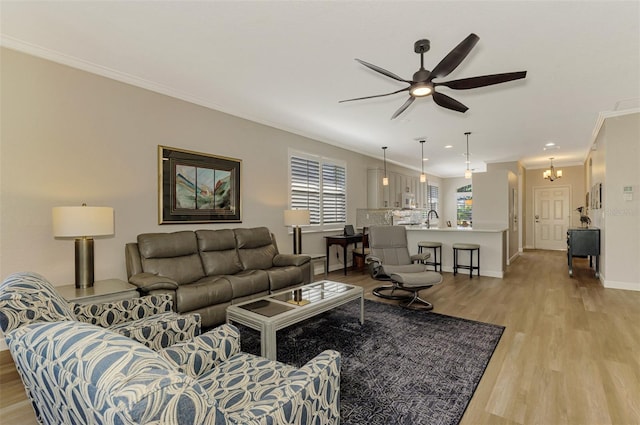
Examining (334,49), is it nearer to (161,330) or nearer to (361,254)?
(161,330)

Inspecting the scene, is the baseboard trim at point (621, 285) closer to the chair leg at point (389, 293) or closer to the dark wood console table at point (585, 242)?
the dark wood console table at point (585, 242)

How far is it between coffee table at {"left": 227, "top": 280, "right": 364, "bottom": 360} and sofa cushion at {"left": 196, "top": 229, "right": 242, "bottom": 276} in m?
1.01

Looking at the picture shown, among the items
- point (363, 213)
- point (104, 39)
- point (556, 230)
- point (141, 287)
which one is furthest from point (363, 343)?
point (556, 230)

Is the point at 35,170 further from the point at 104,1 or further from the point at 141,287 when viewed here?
→ the point at 104,1

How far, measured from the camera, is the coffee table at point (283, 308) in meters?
2.32

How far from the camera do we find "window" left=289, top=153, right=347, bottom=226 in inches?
221

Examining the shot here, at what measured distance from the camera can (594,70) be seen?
10.7 feet

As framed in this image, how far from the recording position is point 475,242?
19.8 ft

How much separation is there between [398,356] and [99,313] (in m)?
2.40

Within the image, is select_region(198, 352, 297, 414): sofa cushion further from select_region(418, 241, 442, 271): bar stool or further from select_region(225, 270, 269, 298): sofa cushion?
select_region(418, 241, 442, 271): bar stool

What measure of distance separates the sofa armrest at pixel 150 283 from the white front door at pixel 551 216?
36.5ft

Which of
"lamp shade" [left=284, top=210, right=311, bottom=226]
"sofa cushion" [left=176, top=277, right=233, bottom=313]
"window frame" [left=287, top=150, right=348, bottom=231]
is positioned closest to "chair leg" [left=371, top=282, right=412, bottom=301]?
"lamp shade" [left=284, top=210, right=311, bottom=226]

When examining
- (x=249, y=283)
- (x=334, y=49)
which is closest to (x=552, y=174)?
(x=334, y=49)

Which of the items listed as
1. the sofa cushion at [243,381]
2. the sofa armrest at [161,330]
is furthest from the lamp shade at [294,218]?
the sofa cushion at [243,381]
